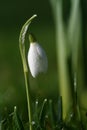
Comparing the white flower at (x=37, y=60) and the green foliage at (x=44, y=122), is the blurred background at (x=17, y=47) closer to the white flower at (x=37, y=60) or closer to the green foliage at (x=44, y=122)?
the green foliage at (x=44, y=122)

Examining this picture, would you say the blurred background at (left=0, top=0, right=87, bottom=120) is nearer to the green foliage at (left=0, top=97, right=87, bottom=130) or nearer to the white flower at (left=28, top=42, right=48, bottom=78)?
the green foliage at (left=0, top=97, right=87, bottom=130)

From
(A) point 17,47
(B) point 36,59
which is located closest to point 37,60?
(B) point 36,59

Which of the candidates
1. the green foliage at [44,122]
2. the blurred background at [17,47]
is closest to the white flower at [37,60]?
the green foliage at [44,122]

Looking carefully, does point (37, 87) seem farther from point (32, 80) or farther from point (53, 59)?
point (53, 59)

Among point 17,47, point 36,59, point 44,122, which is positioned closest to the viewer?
point 36,59

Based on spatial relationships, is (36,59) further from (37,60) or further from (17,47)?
(17,47)

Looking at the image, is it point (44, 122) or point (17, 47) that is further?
point (17, 47)

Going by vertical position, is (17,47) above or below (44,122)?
below

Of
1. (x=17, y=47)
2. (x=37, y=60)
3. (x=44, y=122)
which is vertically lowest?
(x=17, y=47)

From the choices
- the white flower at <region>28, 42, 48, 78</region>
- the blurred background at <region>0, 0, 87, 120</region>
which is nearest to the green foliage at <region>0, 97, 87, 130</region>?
the white flower at <region>28, 42, 48, 78</region>
